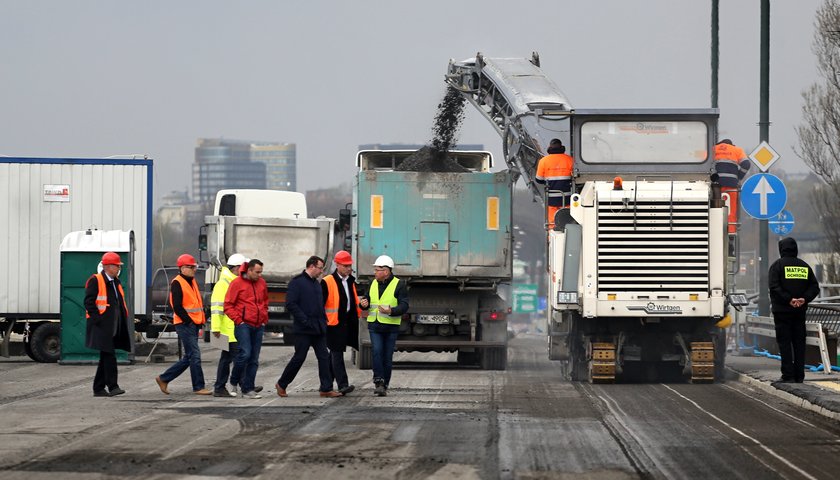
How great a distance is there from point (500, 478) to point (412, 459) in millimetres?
1203

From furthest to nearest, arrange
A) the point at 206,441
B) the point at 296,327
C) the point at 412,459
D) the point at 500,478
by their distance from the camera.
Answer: the point at 296,327, the point at 206,441, the point at 412,459, the point at 500,478

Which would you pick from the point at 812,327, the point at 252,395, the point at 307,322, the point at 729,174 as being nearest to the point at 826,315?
the point at 812,327

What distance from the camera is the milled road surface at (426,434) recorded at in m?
10.6

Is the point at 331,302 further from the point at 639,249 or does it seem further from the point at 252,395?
the point at 639,249

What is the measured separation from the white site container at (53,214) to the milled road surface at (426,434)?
6.95 meters

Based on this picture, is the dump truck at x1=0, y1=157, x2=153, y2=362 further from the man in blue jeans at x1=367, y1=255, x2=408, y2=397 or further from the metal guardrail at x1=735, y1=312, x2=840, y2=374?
the metal guardrail at x1=735, y1=312, x2=840, y2=374

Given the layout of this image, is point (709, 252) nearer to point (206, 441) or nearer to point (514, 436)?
point (514, 436)

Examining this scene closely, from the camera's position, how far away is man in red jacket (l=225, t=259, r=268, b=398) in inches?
696

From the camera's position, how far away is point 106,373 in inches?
699

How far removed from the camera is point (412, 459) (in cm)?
1117

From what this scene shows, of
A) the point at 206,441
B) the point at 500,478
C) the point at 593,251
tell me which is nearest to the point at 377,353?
the point at 593,251

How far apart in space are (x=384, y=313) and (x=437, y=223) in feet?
17.5

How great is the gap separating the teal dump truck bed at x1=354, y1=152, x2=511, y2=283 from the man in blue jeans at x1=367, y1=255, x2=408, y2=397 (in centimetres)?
484

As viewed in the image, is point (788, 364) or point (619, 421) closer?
point (619, 421)
